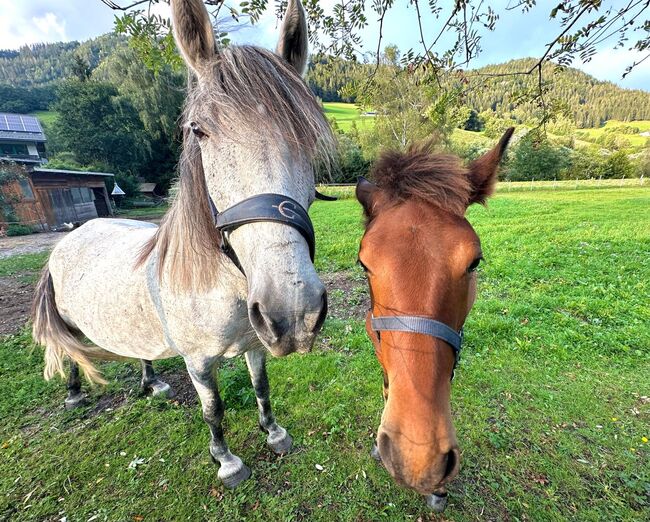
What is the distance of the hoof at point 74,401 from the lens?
3340 millimetres

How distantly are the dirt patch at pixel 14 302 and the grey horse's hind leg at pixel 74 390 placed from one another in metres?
2.87

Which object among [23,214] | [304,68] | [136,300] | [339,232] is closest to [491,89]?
[304,68]

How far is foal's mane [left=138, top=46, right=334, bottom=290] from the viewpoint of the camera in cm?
128

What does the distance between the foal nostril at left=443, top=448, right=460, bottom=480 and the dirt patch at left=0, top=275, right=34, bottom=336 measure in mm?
6876

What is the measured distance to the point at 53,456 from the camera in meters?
2.76

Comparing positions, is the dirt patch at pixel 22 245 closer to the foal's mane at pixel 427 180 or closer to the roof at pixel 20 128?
the foal's mane at pixel 427 180

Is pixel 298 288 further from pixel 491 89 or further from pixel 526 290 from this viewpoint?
pixel 526 290

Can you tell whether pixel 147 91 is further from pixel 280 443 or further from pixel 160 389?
pixel 280 443

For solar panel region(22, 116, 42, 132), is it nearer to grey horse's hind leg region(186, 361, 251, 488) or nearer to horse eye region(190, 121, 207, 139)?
grey horse's hind leg region(186, 361, 251, 488)

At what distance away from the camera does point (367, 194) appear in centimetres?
181

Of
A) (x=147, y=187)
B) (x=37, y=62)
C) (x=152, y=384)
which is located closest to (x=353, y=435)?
(x=152, y=384)

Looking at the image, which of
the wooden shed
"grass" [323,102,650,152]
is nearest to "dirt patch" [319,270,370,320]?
the wooden shed

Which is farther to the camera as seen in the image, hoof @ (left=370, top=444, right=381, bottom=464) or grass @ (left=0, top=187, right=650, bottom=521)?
hoof @ (left=370, top=444, right=381, bottom=464)

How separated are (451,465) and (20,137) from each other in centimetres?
4594
